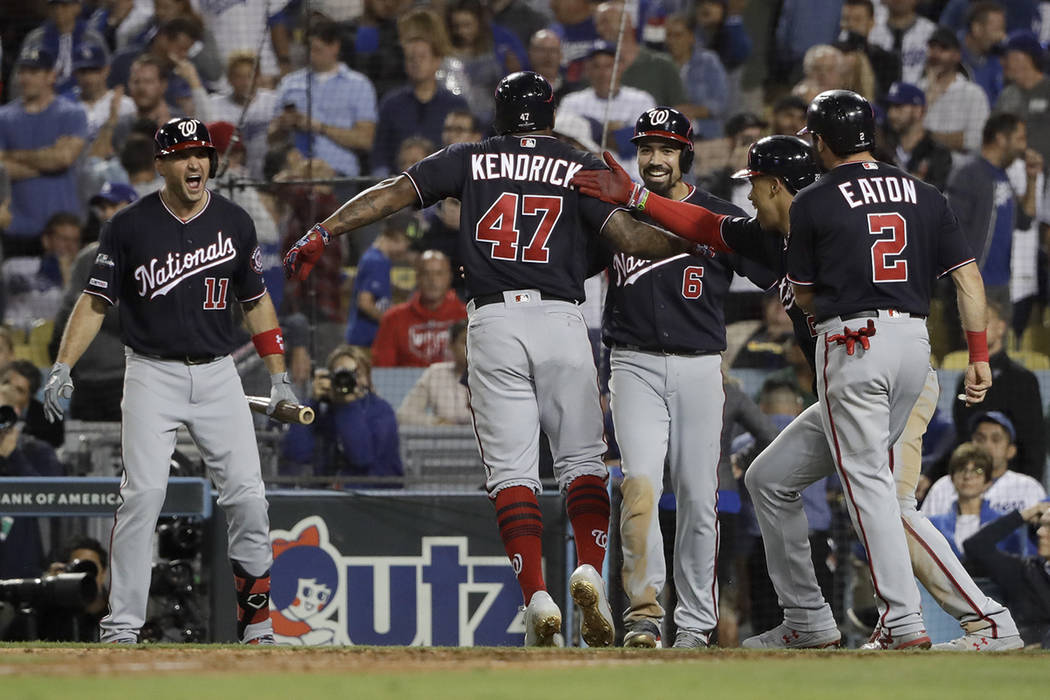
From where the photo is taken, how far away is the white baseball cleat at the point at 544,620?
5.31m

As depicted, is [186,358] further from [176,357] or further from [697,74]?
[697,74]

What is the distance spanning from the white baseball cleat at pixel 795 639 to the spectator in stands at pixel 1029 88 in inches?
214

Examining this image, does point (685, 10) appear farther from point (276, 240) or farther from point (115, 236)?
point (115, 236)

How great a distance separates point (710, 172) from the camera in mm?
9562

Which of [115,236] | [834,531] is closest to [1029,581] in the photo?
[834,531]

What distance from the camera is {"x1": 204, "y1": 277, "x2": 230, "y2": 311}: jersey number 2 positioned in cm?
638

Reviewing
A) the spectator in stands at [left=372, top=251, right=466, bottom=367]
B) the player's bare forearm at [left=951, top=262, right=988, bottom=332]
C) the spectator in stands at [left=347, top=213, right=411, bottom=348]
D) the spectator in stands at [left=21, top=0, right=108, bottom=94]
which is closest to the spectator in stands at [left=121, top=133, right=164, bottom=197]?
the spectator in stands at [left=21, top=0, right=108, bottom=94]

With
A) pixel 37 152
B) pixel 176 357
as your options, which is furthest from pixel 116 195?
pixel 176 357

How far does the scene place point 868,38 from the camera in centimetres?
1043

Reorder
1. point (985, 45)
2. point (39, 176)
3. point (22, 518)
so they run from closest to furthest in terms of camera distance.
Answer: point (22, 518) < point (39, 176) < point (985, 45)

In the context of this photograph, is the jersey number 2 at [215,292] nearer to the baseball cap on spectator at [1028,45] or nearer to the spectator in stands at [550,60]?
the spectator in stands at [550,60]

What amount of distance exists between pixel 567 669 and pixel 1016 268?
633cm

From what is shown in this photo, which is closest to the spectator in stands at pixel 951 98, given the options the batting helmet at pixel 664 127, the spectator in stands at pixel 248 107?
the batting helmet at pixel 664 127

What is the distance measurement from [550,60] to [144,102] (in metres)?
2.96
